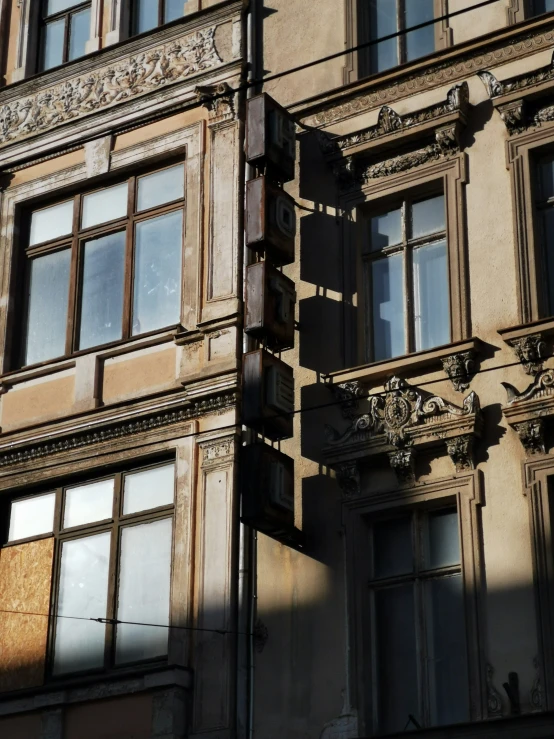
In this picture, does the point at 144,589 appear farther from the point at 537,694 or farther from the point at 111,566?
the point at 537,694

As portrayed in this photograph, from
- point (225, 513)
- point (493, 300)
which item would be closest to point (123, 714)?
point (225, 513)

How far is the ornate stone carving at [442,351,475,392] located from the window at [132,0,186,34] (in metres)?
7.49

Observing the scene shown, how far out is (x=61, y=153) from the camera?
21.5 meters

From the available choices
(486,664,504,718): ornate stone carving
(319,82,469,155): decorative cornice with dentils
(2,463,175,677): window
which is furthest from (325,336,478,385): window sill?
(486,664,504,718): ornate stone carving

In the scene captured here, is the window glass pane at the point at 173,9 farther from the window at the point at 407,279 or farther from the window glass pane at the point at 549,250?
the window glass pane at the point at 549,250

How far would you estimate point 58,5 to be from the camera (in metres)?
23.0

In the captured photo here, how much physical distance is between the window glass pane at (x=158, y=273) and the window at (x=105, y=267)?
1cm

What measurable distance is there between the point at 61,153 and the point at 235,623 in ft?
25.3

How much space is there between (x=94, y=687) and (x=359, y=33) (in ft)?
28.8

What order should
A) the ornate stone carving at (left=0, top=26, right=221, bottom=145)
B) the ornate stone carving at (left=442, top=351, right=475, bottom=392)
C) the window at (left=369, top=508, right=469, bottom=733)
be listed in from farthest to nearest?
1. the ornate stone carving at (left=0, top=26, right=221, bottom=145)
2. the ornate stone carving at (left=442, top=351, right=475, bottom=392)
3. the window at (left=369, top=508, right=469, bottom=733)

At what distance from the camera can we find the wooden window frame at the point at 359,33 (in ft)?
62.7

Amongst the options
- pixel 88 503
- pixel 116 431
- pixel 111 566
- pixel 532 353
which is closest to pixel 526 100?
pixel 532 353

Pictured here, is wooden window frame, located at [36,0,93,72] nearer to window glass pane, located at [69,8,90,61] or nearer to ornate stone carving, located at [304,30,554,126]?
window glass pane, located at [69,8,90,61]

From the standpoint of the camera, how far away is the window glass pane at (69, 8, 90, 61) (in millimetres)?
22422
